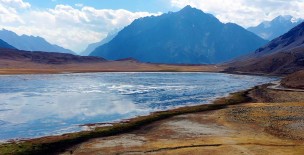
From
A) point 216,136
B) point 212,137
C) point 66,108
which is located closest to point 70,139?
point 212,137

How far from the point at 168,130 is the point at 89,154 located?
44.2ft

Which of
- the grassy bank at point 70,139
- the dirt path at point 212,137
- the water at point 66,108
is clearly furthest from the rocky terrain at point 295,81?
the grassy bank at point 70,139

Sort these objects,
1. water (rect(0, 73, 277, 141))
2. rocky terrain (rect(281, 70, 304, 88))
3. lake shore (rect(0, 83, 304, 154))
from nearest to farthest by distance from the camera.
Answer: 1. lake shore (rect(0, 83, 304, 154))
2. water (rect(0, 73, 277, 141))
3. rocky terrain (rect(281, 70, 304, 88))

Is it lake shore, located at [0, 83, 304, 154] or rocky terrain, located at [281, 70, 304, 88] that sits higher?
rocky terrain, located at [281, 70, 304, 88]

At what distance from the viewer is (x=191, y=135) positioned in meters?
45.6

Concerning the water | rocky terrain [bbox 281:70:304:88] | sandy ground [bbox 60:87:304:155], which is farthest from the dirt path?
rocky terrain [bbox 281:70:304:88]

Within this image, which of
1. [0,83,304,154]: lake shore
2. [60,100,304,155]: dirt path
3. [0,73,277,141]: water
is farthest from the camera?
[0,73,277,141]: water

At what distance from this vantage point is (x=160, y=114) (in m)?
61.4

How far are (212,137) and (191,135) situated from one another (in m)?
2.59

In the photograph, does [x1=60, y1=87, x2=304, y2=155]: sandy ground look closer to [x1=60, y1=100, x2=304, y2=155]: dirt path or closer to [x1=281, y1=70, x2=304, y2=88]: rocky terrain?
[x1=60, y1=100, x2=304, y2=155]: dirt path

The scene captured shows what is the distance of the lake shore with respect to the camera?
129 ft

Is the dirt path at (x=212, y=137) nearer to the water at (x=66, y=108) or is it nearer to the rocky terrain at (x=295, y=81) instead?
the water at (x=66, y=108)

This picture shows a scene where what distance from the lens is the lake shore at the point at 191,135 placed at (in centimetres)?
3928

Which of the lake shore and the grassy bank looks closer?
the lake shore
